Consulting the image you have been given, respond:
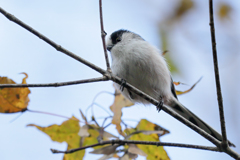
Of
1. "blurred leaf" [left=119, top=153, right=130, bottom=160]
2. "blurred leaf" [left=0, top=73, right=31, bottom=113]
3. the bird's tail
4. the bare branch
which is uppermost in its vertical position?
the bare branch

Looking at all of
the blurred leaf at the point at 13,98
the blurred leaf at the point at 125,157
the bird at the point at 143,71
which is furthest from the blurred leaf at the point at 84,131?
the bird at the point at 143,71

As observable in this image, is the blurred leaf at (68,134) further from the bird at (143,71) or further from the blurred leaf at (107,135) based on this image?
the bird at (143,71)

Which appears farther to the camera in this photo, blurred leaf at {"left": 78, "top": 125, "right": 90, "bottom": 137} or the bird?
the bird

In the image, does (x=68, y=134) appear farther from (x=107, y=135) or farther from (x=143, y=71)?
(x=143, y=71)

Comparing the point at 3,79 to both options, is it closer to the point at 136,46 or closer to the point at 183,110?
the point at 136,46

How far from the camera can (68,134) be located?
185cm

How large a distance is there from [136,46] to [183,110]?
0.86 metres

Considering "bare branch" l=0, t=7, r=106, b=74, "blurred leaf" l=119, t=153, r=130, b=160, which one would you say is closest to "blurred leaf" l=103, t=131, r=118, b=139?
"blurred leaf" l=119, t=153, r=130, b=160

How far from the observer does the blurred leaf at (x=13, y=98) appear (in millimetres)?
1744

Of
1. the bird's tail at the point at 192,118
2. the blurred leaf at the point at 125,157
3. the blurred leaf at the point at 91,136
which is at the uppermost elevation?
the bird's tail at the point at 192,118

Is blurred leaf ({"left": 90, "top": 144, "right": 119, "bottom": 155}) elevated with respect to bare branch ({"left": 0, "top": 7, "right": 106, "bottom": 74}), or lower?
lower

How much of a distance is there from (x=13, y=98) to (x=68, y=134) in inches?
17.8

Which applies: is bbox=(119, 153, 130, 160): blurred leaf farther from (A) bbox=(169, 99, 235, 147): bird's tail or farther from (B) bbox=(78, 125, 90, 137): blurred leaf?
(A) bbox=(169, 99, 235, 147): bird's tail

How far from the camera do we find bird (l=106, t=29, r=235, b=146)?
2.57 meters
